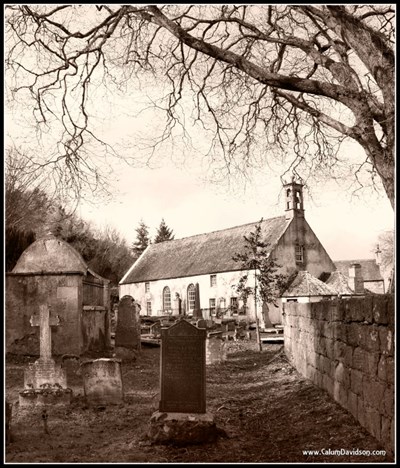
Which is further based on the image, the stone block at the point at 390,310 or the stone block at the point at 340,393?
the stone block at the point at 340,393

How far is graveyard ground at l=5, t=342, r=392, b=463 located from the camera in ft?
20.4

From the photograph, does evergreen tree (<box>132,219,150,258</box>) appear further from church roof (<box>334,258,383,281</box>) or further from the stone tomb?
the stone tomb

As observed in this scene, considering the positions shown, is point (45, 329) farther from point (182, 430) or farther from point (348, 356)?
point (348, 356)

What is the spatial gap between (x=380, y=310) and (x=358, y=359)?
4.19 ft

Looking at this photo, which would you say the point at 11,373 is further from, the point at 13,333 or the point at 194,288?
the point at 194,288

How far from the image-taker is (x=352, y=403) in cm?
716

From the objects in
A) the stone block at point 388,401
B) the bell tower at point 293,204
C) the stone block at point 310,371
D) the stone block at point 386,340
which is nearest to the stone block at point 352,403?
the stone block at point 388,401

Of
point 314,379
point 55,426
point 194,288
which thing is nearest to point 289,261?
point 194,288

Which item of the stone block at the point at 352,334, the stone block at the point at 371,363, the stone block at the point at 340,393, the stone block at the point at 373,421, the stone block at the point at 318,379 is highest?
the stone block at the point at 352,334

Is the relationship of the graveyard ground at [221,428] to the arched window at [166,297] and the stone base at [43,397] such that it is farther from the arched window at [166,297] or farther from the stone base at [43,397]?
the arched window at [166,297]

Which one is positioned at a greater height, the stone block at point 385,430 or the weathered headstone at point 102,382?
the stone block at point 385,430

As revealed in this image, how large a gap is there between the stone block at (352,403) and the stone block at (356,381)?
0.27 ft

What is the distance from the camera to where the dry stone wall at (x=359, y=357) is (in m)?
5.68

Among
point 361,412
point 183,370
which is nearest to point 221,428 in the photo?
point 183,370
